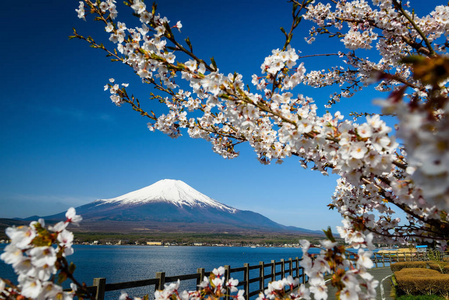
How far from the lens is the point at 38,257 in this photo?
1.32 m

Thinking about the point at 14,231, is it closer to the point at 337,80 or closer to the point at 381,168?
the point at 381,168

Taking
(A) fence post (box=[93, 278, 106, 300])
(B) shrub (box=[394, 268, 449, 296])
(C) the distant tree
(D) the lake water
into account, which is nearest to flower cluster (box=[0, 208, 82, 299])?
(C) the distant tree

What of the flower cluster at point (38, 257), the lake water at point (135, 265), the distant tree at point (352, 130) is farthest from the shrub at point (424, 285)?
the lake water at point (135, 265)

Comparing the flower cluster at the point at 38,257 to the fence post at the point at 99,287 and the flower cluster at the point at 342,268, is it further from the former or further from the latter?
the fence post at the point at 99,287

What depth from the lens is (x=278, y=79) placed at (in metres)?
2.11

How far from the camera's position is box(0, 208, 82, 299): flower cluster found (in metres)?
1.32

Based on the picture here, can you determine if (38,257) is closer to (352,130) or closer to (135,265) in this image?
(352,130)

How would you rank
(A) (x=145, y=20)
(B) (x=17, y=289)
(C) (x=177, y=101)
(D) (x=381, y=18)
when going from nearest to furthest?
(B) (x=17, y=289) < (A) (x=145, y=20) < (D) (x=381, y=18) < (C) (x=177, y=101)

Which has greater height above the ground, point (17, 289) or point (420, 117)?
point (420, 117)

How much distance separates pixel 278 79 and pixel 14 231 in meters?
1.78

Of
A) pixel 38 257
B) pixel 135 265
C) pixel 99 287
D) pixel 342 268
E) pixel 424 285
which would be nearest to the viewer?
pixel 38 257

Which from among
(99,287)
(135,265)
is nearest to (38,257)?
(99,287)

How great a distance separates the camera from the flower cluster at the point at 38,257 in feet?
4.33

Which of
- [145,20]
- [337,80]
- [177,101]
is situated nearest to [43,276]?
[145,20]
